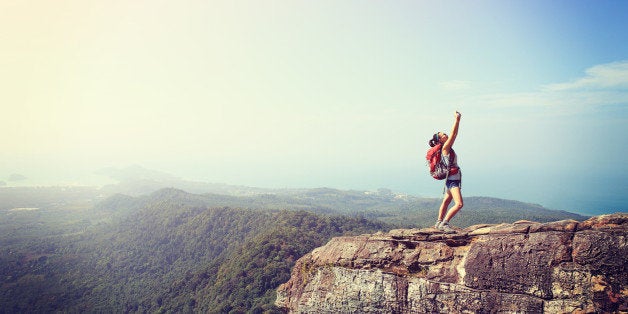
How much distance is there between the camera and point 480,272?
9.72 metres

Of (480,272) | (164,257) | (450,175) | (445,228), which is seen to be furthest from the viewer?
(164,257)

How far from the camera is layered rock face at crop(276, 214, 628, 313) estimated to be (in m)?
8.34

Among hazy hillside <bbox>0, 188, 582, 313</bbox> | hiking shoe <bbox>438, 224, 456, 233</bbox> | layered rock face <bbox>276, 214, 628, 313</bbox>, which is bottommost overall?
hazy hillside <bbox>0, 188, 582, 313</bbox>

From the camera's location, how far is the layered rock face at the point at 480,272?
8.34 metres

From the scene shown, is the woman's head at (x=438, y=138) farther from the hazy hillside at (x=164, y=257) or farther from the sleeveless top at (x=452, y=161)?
the hazy hillside at (x=164, y=257)

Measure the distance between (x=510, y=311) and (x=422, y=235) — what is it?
393cm

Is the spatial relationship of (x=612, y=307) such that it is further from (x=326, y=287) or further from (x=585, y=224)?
(x=326, y=287)

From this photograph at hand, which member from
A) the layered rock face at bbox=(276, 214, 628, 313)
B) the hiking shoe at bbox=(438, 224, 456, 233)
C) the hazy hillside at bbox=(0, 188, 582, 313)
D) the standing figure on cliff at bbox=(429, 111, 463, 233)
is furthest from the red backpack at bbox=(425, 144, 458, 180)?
the hazy hillside at bbox=(0, 188, 582, 313)

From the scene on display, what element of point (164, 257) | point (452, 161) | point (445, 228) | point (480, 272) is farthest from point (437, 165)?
point (164, 257)

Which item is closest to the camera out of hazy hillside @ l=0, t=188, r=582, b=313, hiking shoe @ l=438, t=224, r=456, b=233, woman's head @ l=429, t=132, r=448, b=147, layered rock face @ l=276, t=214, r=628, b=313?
layered rock face @ l=276, t=214, r=628, b=313

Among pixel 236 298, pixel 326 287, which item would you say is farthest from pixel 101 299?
pixel 326 287

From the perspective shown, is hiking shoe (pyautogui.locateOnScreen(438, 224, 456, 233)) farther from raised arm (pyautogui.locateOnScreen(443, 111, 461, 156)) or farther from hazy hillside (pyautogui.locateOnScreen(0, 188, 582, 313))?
hazy hillside (pyautogui.locateOnScreen(0, 188, 582, 313))

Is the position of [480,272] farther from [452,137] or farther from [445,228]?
[452,137]

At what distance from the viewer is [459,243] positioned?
11.0m
